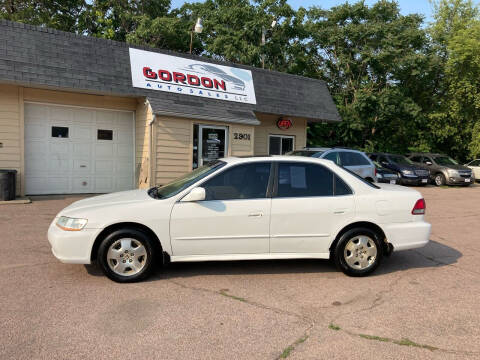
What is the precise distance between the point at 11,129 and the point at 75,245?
25.2 ft

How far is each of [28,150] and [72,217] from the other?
755 centimetres

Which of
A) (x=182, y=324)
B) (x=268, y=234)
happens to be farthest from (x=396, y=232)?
(x=182, y=324)

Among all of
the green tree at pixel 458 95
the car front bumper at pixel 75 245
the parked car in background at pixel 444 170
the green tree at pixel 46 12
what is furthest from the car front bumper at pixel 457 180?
the green tree at pixel 46 12

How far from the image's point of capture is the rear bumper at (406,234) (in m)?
4.96

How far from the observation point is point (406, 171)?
18.4 metres

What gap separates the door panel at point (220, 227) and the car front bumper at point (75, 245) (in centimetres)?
97

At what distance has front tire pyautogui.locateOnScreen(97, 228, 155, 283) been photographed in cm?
436

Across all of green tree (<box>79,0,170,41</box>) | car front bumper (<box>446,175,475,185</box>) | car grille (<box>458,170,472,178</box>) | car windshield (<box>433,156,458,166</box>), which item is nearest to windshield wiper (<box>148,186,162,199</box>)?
car front bumper (<box>446,175,475,185</box>)

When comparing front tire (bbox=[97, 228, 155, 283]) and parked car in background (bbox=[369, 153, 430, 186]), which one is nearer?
front tire (bbox=[97, 228, 155, 283])

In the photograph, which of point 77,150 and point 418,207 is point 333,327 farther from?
point 77,150

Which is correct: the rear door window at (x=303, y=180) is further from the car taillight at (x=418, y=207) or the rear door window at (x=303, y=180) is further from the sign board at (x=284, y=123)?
the sign board at (x=284, y=123)

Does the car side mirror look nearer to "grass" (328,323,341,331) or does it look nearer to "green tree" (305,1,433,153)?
"grass" (328,323,341,331)

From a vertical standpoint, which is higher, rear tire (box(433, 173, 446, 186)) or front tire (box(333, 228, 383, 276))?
rear tire (box(433, 173, 446, 186))

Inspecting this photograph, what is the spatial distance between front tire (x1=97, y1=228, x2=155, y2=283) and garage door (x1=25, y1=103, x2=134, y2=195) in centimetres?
780
